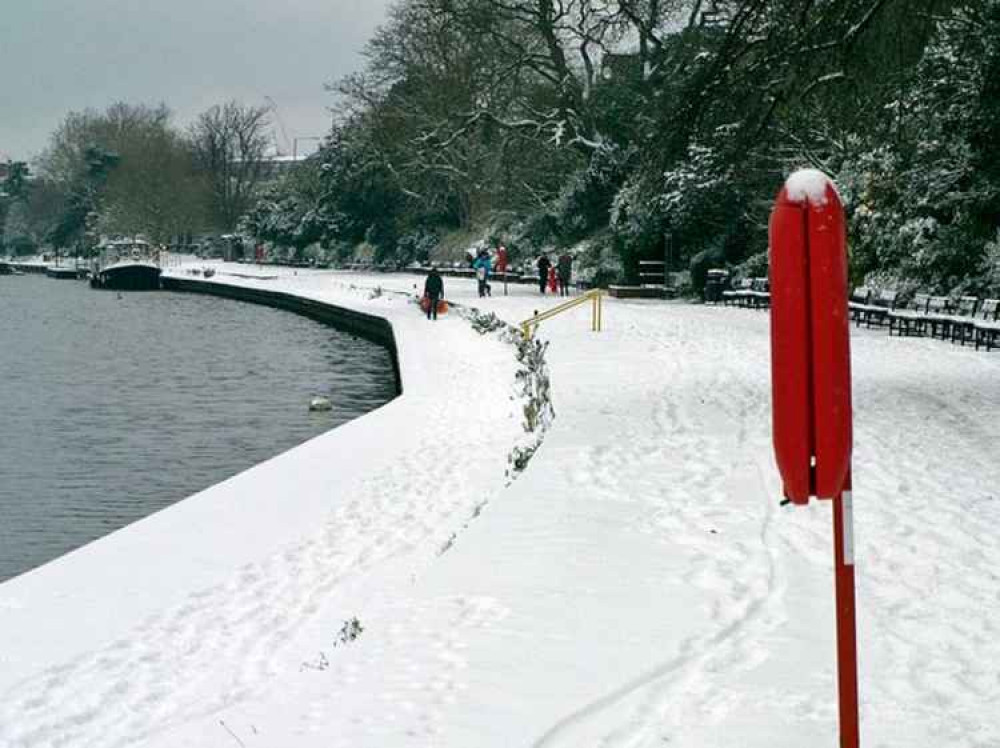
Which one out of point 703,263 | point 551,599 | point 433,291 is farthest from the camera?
point 703,263

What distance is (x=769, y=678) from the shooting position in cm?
596

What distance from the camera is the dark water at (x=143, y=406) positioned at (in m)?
15.8

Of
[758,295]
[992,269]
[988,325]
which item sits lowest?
[988,325]

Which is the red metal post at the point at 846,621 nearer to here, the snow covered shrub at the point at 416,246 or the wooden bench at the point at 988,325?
the wooden bench at the point at 988,325

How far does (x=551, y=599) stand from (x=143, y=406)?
1911 cm

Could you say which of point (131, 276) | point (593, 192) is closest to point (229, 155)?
point (131, 276)

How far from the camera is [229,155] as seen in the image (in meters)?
105

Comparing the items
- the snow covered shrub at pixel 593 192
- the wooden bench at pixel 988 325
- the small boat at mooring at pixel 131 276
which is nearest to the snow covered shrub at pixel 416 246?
the small boat at mooring at pixel 131 276

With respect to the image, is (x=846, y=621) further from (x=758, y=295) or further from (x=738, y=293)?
(x=738, y=293)

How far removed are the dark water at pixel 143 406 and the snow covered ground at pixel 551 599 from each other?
1.98m

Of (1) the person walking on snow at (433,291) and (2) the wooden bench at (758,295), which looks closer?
(2) the wooden bench at (758,295)

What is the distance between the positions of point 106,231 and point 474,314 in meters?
80.8

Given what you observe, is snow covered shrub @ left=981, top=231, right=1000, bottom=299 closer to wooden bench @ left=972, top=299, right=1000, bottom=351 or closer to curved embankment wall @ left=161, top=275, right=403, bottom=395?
wooden bench @ left=972, top=299, right=1000, bottom=351

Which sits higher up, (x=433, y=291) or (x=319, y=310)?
(x=433, y=291)
